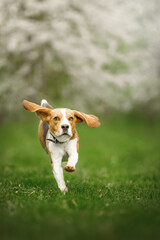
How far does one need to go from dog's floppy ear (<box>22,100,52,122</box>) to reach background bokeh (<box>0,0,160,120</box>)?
362cm

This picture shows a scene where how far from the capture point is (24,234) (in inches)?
95.4

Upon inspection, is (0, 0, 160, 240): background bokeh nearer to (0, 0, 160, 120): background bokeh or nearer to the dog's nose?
(0, 0, 160, 120): background bokeh

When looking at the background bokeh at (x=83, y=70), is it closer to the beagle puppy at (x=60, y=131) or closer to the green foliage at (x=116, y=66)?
the green foliage at (x=116, y=66)

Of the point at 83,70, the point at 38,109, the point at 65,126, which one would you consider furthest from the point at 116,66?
the point at 65,126

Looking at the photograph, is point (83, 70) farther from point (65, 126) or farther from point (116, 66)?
point (65, 126)

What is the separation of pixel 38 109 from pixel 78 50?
4614 mm

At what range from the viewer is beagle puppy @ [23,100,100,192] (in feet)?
11.3

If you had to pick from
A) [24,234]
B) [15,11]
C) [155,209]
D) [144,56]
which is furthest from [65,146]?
[144,56]

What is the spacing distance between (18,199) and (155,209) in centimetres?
137

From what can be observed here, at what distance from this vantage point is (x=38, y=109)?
3551 mm

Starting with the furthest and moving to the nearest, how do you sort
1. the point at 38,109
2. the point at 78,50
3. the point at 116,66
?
the point at 116,66, the point at 78,50, the point at 38,109

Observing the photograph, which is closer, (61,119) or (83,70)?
(61,119)

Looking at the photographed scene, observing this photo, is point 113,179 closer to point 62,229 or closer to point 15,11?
point 62,229

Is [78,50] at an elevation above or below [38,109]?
above
